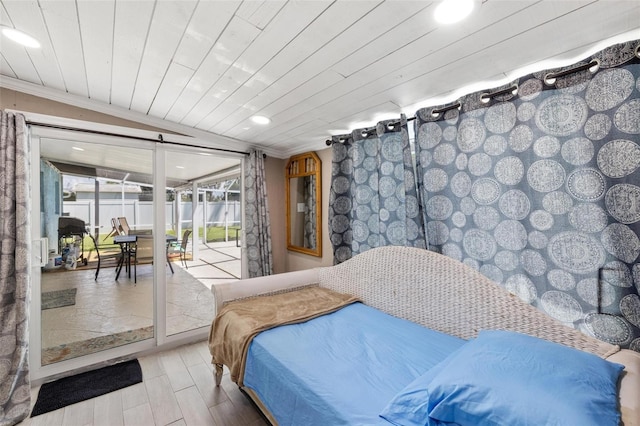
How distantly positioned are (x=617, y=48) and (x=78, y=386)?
3.91 m

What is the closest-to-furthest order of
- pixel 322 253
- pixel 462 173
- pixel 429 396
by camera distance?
pixel 429 396 < pixel 462 173 < pixel 322 253

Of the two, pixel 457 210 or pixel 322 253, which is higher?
pixel 457 210

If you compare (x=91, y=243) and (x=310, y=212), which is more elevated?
(x=310, y=212)

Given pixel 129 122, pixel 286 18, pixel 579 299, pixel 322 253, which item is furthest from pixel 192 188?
pixel 579 299

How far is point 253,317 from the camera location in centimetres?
188

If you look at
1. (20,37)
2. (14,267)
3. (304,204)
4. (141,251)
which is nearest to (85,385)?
(14,267)

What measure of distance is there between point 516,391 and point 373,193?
68.5 inches

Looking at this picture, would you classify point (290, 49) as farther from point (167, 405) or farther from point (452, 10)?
point (167, 405)

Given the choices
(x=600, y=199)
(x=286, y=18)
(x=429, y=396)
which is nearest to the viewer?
(x=429, y=396)

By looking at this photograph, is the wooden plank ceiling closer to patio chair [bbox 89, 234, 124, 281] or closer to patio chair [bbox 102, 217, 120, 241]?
patio chair [bbox 102, 217, 120, 241]

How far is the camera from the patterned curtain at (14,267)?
73.2 inches

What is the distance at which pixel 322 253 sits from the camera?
10.2 ft

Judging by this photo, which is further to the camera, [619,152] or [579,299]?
[579,299]

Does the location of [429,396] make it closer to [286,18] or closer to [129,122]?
[286,18]
